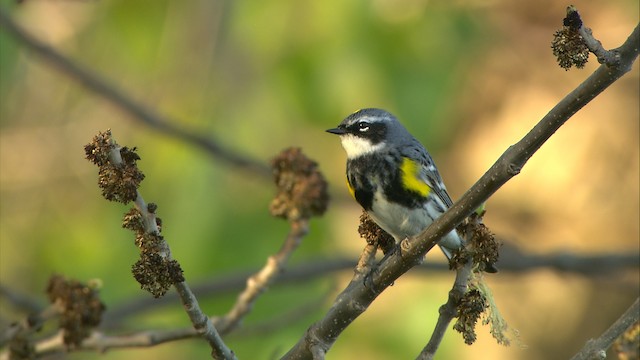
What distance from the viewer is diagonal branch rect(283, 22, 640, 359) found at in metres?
1.96

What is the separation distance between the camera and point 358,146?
3998 millimetres

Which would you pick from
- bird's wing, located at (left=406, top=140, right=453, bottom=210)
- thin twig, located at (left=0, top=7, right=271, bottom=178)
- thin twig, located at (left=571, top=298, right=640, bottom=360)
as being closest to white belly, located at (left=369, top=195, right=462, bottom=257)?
bird's wing, located at (left=406, top=140, right=453, bottom=210)

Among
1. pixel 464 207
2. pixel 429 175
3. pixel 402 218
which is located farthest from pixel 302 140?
pixel 464 207

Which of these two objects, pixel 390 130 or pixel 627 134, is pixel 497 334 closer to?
pixel 390 130

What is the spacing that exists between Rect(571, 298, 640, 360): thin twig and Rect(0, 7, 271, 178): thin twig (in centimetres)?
251

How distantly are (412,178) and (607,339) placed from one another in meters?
1.46

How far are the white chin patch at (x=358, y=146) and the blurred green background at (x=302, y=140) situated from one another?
175mm

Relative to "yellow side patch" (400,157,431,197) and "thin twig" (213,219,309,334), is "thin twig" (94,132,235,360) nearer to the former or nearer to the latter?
"thin twig" (213,219,309,334)

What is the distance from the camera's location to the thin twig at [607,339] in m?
2.36

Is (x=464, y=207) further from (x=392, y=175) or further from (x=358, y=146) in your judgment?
(x=358, y=146)

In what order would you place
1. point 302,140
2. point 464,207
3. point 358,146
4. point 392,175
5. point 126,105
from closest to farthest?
point 464,207
point 392,175
point 358,146
point 126,105
point 302,140

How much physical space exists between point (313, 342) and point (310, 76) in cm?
189

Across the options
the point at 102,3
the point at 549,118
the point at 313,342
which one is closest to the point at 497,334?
the point at 313,342

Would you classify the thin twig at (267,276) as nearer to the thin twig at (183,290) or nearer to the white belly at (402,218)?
the white belly at (402,218)
